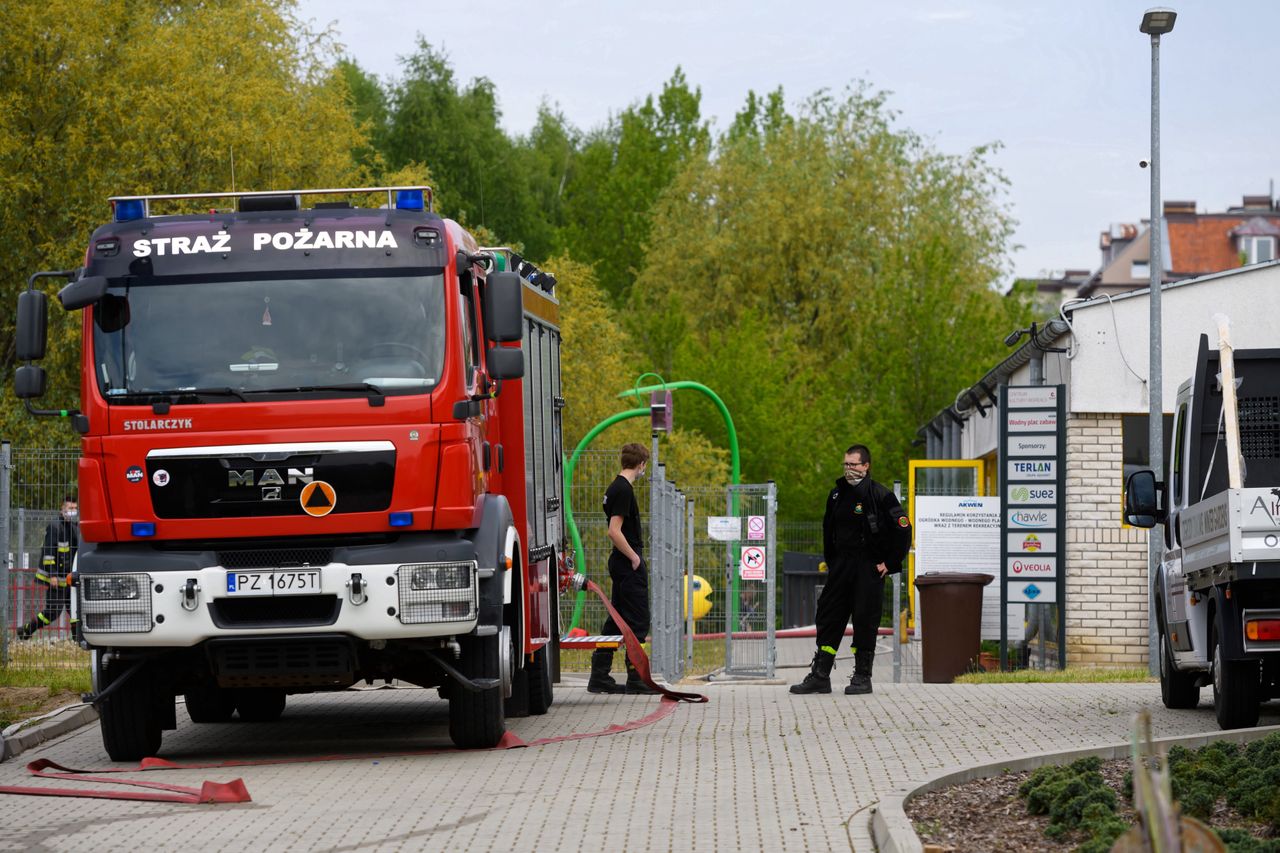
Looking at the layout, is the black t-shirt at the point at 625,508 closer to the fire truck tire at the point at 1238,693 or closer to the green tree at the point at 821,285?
the fire truck tire at the point at 1238,693

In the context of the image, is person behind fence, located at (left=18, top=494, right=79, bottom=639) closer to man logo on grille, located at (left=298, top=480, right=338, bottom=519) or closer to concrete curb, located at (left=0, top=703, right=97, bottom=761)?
concrete curb, located at (left=0, top=703, right=97, bottom=761)

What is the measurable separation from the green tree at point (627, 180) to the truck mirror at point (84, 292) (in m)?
54.1

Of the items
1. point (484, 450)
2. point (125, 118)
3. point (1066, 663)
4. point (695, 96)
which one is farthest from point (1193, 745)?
point (695, 96)

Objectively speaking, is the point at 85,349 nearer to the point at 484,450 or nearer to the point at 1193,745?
the point at 484,450

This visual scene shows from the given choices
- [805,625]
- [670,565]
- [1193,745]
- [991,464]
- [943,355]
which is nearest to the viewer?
[1193,745]

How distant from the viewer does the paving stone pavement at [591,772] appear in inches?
327

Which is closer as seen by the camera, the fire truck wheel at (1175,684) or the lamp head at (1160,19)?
the fire truck wheel at (1175,684)

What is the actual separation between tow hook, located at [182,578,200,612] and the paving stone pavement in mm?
918

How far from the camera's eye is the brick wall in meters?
22.3

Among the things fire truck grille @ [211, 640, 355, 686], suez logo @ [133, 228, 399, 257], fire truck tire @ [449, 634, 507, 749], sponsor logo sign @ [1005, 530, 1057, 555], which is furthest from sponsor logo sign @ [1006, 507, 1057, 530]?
fire truck grille @ [211, 640, 355, 686]

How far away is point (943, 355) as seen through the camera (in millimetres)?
40344

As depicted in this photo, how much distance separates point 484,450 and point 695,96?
226 ft

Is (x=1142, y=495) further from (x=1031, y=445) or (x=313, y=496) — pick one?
(x=1031, y=445)

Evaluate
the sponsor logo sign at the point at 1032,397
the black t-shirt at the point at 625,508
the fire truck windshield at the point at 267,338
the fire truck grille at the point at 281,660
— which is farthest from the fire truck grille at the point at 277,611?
the sponsor logo sign at the point at 1032,397
